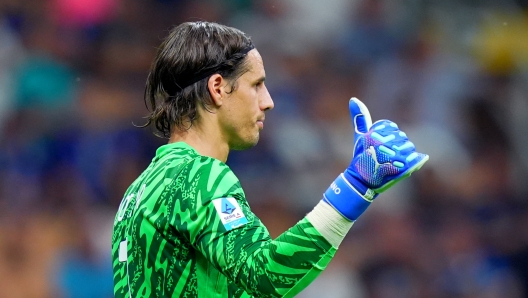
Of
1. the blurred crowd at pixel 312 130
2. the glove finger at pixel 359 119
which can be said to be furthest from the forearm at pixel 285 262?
the blurred crowd at pixel 312 130

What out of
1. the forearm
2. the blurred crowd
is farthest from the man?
the blurred crowd

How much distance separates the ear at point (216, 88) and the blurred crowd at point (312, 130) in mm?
3544

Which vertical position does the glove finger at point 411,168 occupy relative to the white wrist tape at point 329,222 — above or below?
above

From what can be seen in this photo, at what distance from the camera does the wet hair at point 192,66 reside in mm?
2779

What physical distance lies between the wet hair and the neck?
23 mm

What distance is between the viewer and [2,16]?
6.64m

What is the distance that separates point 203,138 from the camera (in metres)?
2.76

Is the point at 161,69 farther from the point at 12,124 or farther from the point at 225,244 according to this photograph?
the point at 12,124

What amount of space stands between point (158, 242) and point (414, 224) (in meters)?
4.67

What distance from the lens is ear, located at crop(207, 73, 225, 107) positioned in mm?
2754

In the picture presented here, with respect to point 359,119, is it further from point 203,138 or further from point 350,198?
point 203,138

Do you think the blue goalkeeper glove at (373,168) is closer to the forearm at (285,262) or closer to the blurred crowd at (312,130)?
the forearm at (285,262)

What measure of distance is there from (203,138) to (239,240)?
61 centimetres

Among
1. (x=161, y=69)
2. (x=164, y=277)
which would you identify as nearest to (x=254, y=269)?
(x=164, y=277)
